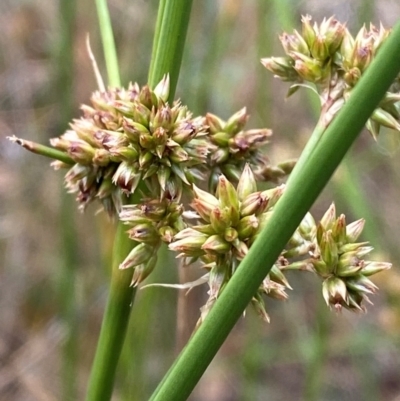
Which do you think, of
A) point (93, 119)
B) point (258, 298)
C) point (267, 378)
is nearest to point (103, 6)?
point (93, 119)

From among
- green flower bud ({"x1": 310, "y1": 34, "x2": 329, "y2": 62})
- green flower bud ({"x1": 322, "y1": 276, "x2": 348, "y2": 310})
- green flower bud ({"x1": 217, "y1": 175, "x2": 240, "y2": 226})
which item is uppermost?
green flower bud ({"x1": 310, "y1": 34, "x2": 329, "y2": 62})

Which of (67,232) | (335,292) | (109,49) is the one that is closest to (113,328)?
(335,292)

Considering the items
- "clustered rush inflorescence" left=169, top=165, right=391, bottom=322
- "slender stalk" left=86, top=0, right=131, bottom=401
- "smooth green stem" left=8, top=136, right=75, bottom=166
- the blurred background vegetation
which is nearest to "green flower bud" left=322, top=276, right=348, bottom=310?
"clustered rush inflorescence" left=169, top=165, right=391, bottom=322

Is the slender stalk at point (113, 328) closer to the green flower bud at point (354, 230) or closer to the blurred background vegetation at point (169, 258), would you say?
the green flower bud at point (354, 230)

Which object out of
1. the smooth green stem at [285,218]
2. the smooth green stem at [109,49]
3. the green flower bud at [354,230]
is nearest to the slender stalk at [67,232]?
the smooth green stem at [109,49]

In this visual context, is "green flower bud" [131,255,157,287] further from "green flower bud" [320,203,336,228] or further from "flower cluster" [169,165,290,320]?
"green flower bud" [320,203,336,228]

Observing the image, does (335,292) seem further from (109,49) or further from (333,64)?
(109,49)

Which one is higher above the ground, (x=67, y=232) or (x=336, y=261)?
(x=336, y=261)
